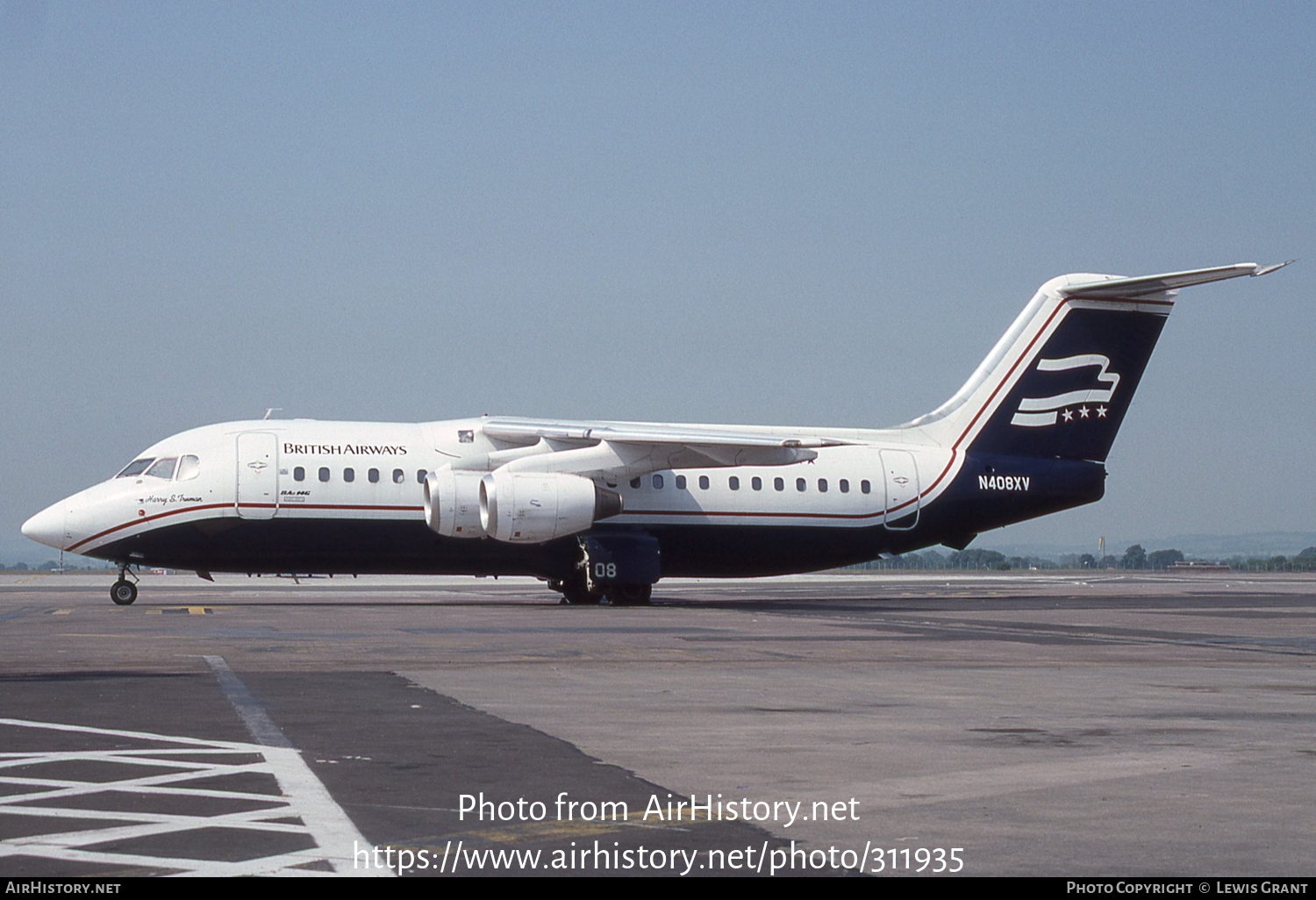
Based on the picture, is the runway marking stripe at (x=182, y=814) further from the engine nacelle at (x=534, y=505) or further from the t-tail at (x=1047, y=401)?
the t-tail at (x=1047, y=401)

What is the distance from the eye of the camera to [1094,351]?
1356 inches

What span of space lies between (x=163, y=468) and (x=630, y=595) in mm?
10120

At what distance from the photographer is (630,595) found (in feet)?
103

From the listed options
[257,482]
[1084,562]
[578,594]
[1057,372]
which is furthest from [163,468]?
[1084,562]

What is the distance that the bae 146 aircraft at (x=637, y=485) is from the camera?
2894 cm

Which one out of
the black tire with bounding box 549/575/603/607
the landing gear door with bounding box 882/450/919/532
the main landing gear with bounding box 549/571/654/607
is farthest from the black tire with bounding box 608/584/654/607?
the landing gear door with bounding box 882/450/919/532

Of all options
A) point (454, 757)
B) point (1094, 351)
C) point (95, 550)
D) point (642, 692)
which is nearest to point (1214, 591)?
point (1094, 351)

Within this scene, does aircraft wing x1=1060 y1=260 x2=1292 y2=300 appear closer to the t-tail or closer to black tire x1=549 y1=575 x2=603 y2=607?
the t-tail

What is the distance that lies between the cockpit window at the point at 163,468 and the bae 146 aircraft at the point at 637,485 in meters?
0.03

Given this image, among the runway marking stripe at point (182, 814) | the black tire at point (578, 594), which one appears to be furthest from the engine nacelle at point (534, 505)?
the runway marking stripe at point (182, 814)

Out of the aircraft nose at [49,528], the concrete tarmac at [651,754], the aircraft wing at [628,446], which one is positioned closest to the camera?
the concrete tarmac at [651,754]

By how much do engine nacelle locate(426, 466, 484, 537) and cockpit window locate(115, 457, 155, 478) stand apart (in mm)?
5743

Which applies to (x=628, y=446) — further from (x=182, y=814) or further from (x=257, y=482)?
(x=182, y=814)

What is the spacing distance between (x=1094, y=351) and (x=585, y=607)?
14.1 meters
